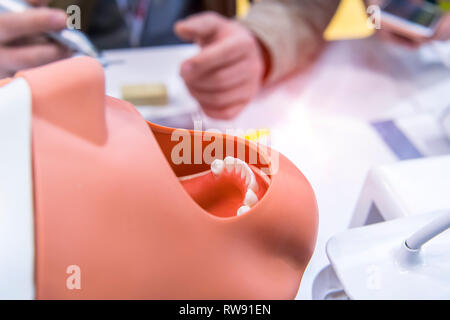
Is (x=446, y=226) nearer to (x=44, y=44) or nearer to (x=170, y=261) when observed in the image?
(x=170, y=261)

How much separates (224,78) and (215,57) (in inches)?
1.1

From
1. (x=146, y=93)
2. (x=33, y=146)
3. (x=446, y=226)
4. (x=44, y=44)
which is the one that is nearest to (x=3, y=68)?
(x=44, y=44)

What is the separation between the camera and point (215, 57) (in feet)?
1.74

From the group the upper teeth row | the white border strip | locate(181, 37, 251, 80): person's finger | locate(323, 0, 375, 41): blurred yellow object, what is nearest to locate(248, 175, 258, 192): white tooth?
the upper teeth row

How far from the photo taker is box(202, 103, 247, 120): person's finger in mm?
542

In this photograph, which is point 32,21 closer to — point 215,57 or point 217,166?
point 215,57

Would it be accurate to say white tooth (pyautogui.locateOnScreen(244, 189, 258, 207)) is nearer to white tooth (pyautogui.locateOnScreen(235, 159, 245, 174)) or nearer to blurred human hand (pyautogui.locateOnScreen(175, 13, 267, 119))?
white tooth (pyautogui.locateOnScreen(235, 159, 245, 174))

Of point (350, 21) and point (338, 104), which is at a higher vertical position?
point (350, 21)

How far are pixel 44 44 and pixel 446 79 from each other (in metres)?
0.47

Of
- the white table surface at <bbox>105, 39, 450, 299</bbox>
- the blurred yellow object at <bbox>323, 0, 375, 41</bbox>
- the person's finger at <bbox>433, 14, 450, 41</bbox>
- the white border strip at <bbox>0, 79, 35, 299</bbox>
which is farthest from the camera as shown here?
the blurred yellow object at <bbox>323, 0, 375, 41</bbox>

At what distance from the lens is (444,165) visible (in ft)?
1.19

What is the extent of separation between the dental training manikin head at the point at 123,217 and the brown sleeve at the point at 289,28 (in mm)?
376

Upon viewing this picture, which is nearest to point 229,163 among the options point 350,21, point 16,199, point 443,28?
point 16,199

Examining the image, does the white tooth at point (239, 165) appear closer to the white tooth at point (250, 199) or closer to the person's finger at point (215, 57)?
the white tooth at point (250, 199)
